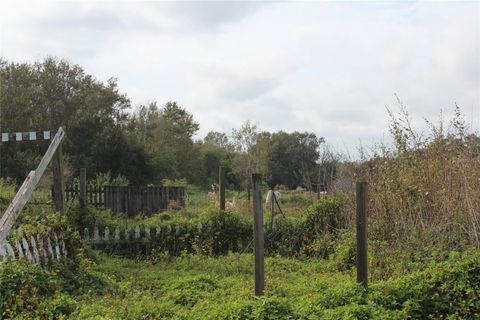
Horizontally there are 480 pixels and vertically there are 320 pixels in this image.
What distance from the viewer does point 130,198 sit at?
17.4 meters

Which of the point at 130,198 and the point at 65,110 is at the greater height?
the point at 65,110

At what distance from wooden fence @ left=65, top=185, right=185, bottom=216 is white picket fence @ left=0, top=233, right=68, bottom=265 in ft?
30.6

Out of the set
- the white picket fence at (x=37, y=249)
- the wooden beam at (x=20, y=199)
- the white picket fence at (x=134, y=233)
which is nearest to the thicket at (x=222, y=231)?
the white picket fence at (x=134, y=233)

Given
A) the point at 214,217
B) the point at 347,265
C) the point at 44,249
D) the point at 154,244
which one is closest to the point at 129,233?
the point at 154,244

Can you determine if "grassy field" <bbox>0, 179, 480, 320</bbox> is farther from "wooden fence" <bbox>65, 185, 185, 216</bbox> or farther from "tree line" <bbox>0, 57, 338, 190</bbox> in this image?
"tree line" <bbox>0, 57, 338, 190</bbox>

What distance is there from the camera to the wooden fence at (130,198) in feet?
55.7

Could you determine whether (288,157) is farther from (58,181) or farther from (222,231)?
(58,181)

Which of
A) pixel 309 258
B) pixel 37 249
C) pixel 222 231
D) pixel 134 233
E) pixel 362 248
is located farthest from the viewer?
pixel 222 231

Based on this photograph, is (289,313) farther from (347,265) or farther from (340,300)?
(347,265)

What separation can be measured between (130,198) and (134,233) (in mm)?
6853

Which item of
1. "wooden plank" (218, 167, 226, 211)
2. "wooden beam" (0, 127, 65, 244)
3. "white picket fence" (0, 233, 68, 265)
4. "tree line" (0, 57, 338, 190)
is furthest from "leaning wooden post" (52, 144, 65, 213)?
"tree line" (0, 57, 338, 190)

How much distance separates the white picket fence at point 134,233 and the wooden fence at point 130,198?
6031 mm

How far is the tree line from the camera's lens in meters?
30.8

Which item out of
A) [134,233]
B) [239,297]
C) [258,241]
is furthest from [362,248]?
[134,233]
